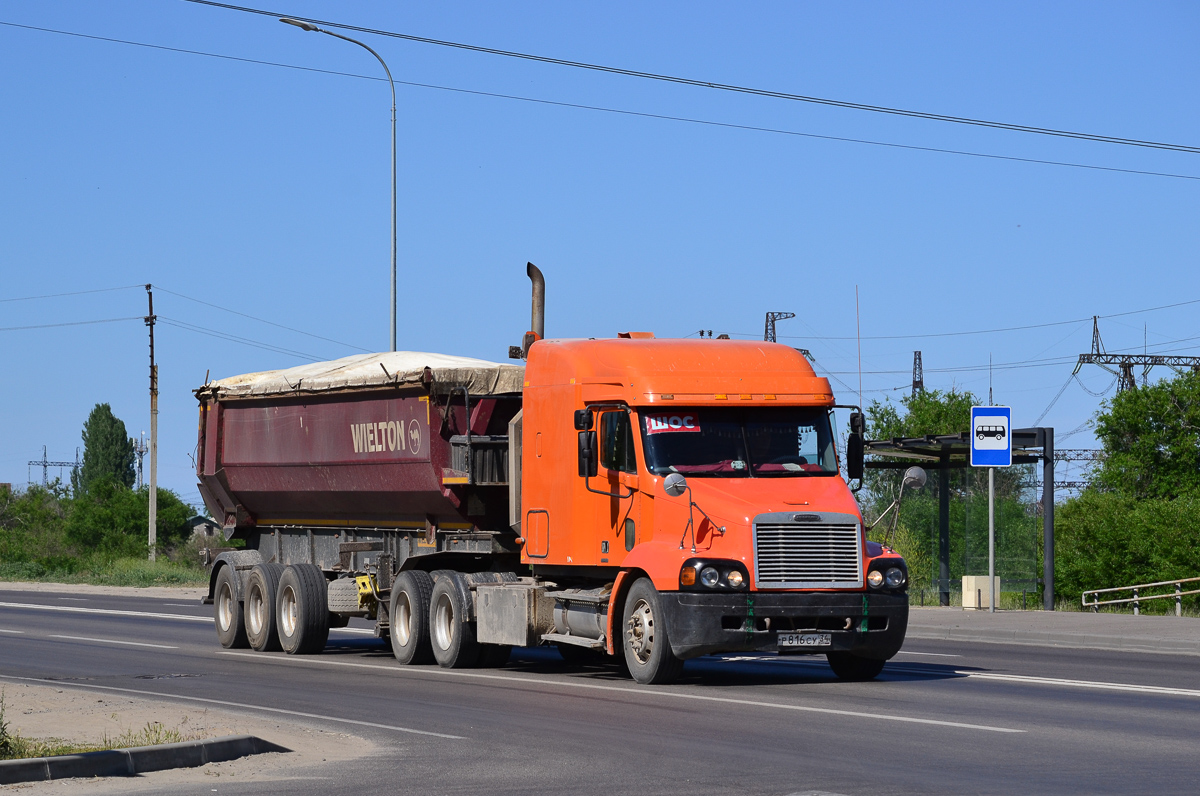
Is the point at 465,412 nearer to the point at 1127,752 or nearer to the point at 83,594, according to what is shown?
the point at 1127,752

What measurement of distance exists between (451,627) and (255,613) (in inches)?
198

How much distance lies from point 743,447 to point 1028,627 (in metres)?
9.86

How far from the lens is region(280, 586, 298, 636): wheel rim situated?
70.5 feet

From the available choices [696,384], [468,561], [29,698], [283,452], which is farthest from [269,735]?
[283,452]

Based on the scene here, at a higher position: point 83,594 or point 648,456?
point 648,456

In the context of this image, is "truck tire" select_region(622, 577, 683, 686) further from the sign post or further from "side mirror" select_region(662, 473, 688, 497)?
the sign post

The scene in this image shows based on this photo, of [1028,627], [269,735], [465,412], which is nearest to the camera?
[269,735]

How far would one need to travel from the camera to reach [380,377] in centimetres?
2009

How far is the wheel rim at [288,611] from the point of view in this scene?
70.5 ft

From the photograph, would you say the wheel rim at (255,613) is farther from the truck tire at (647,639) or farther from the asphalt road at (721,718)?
the truck tire at (647,639)

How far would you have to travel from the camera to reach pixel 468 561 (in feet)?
63.2

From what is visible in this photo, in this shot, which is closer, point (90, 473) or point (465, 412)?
point (465, 412)

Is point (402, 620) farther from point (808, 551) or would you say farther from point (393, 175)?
point (393, 175)

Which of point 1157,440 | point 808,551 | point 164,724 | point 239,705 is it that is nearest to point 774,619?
point 808,551
